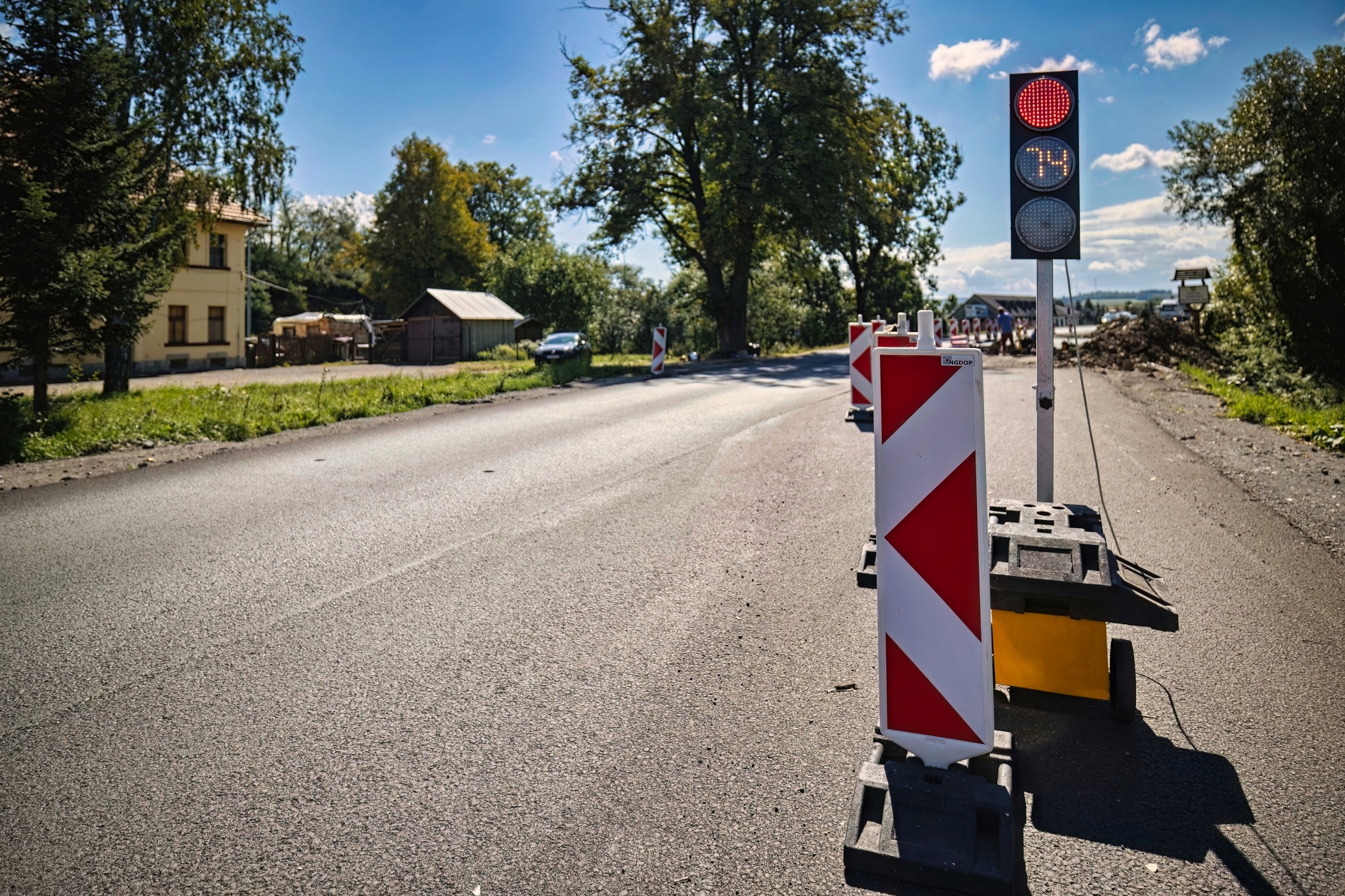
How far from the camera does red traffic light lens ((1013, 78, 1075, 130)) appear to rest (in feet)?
14.4

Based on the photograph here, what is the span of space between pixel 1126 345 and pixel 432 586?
2604cm

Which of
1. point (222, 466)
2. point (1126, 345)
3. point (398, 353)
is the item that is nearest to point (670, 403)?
point (222, 466)

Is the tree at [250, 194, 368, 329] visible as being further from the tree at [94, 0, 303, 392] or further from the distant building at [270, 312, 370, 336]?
the tree at [94, 0, 303, 392]

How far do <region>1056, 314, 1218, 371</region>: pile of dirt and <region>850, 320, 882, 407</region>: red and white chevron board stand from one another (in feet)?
44.9

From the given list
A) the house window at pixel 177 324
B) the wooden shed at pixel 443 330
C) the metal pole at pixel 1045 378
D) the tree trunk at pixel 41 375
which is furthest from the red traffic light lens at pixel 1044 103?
the wooden shed at pixel 443 330

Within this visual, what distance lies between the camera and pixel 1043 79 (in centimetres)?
442

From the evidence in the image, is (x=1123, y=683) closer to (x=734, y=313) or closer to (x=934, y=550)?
(x=934, y=550)

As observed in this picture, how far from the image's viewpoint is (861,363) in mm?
13312

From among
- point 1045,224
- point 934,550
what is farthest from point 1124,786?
point 1045,224

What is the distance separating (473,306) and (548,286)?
47.1ft

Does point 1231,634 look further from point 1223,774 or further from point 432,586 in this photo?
point 432,586

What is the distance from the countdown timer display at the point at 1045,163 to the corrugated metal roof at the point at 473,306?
43.0 metres

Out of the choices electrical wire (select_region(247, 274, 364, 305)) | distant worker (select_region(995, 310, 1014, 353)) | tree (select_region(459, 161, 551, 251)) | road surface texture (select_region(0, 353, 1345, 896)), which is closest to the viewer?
road surface texture (select_region(0, 353, 1345, 896))

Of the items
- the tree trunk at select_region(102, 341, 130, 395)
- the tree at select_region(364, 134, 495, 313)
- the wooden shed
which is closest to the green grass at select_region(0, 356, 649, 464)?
the tree trunk at select_region(102, 341, 130, 395)
